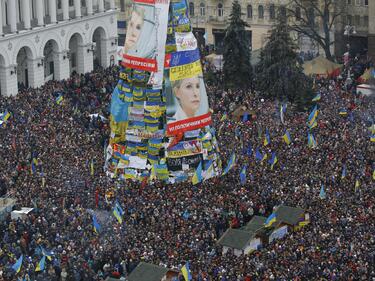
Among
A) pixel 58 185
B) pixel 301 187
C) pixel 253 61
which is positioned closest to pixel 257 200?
pixel 301 187

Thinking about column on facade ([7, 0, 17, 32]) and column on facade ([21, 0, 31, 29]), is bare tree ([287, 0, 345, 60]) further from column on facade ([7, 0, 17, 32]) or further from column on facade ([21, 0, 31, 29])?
column on facade ([7, 0, 17, 32])

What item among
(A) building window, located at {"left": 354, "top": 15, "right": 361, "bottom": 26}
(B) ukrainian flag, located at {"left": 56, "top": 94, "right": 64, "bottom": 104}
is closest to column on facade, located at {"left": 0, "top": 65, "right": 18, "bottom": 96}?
(B) ukrainian flag, located at {"left": 56, "top": 94, "right": 64, "bottom": 104}

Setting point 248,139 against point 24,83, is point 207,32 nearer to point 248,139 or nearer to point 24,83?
point 24,83

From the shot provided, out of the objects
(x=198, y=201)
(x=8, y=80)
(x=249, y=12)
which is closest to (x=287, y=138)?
(x=198, y=201)

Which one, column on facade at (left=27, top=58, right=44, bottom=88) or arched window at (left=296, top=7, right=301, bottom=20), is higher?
arched window at (left=296, top=7, right=301, bottom=20)

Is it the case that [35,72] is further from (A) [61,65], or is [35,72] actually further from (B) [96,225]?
(B) [96,225]
